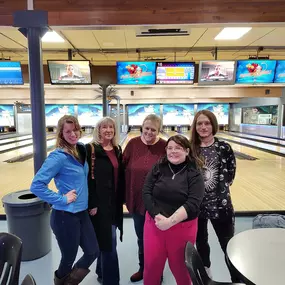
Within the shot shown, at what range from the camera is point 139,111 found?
14711 mm

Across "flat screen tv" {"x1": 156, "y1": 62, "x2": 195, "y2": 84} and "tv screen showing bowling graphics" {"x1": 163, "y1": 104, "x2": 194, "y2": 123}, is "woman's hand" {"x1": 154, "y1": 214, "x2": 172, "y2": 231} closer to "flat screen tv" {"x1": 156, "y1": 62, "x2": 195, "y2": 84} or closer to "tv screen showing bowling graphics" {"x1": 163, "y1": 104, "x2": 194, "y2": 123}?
"flat screen tv" {"x1": 156, "y1": 62, "x2": 195, "y2": 84}

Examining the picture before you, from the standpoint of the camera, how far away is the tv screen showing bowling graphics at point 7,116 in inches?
576

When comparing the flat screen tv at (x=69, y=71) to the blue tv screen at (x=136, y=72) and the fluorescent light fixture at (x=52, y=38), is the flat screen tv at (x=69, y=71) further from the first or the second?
the blue tv screen at (x=136, y=72)

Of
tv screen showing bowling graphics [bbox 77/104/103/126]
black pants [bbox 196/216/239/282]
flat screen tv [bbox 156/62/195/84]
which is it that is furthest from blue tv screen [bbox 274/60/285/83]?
tv screen showing bowling graphics [bbox 77/104/103/126]

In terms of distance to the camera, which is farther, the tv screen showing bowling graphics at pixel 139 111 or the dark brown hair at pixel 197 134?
the tv screen showing bowling graphics at pixel 139 111

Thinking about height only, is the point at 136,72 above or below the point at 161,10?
below

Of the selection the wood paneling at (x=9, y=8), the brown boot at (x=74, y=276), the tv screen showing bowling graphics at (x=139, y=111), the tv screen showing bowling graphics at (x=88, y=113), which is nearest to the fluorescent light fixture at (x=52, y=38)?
the wood paneling at (x=9, y=8)

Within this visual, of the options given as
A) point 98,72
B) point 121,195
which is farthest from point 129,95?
point 121,195

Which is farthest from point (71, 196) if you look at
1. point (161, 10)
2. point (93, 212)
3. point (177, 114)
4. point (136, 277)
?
point (177, 114)

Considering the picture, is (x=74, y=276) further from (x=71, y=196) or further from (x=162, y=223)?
(x=162, y=223)

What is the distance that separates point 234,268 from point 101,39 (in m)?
4.79

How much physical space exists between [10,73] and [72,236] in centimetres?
518

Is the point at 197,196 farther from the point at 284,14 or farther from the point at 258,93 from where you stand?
the point at 258,93

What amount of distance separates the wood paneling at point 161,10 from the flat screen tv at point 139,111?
1172 cm
